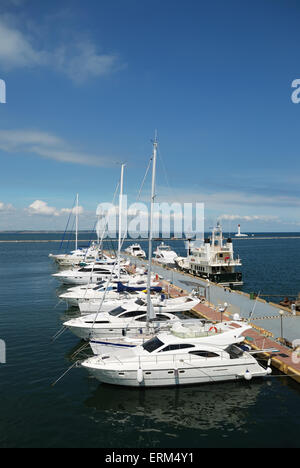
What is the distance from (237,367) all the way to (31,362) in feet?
38.1

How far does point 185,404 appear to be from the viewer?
1466 centimetres

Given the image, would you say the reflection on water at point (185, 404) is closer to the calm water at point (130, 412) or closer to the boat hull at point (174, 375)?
the calm water at point (130, 412)

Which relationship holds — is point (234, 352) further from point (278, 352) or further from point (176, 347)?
point (176, 347)

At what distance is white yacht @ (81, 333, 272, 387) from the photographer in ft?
51.1

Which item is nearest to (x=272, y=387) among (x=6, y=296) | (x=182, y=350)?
(x=182, y=350)

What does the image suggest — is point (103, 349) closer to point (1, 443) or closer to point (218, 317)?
point (1, 443)

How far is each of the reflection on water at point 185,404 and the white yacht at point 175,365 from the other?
39 centimetres

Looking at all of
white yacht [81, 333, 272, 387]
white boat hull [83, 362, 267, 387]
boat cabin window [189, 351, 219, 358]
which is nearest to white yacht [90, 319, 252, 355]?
white yacht [81, 333, 272, 387]

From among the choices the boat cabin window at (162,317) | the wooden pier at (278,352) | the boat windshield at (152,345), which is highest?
the boat windshield at (152,345)

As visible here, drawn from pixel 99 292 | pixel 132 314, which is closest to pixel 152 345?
pixel 132 314

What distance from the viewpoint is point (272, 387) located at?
51.9 feet

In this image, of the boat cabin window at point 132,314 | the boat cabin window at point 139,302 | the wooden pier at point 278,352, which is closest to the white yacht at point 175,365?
the wooden pier at point 278,352

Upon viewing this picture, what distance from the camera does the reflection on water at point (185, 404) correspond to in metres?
13.4
